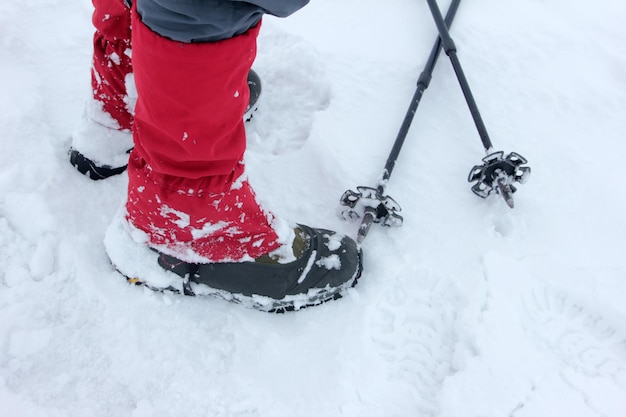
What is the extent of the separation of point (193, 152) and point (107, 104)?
68cm

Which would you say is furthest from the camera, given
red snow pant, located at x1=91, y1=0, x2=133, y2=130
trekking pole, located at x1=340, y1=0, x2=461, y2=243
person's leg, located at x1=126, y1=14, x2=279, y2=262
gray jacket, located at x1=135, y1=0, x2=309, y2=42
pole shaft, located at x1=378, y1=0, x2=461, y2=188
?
pole shaft, located at x1=378, y1=0, x2=461, y2=188

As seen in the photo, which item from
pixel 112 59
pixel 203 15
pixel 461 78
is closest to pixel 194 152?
pixel 203 15

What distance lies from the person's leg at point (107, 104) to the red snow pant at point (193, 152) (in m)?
0.08

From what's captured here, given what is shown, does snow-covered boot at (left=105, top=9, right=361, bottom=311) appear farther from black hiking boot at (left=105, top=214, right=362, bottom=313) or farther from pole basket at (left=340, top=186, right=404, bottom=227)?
pole basket at (left=340, top=186, right=404, bottom=227)

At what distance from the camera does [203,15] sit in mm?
795

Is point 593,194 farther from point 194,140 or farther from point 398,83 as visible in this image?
→ point 194,140

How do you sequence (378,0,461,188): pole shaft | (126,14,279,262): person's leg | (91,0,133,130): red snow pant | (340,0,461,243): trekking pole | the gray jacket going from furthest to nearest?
(378,0,461,188): pole shaft, (340,0,461,243): trekking pole, (91,0,133,130): red snow pant, (126,14,279,262): person's leg, the gray jacket

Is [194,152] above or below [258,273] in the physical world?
above

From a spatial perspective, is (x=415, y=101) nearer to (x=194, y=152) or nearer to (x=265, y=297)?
(x=265, y=297)

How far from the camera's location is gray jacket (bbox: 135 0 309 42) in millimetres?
789

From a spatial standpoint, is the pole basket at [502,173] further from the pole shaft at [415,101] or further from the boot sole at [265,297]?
the boot sole at [265,297]

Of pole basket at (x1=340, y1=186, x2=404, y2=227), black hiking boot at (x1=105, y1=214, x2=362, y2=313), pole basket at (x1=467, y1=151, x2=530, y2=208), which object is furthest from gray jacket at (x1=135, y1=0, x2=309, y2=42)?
pole basket at (x1=467, y1=151, x2=530, y2=208)

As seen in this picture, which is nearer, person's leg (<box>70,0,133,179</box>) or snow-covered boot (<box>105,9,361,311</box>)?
snow-covered boot (<box>105,9,361,311</box>)

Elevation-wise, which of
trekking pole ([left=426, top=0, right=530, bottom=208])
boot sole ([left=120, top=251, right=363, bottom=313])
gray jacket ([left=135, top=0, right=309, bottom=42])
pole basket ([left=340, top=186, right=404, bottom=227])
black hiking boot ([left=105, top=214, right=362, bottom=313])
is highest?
gray jacket ([left=135, top=0, right=309, bottom=42])
